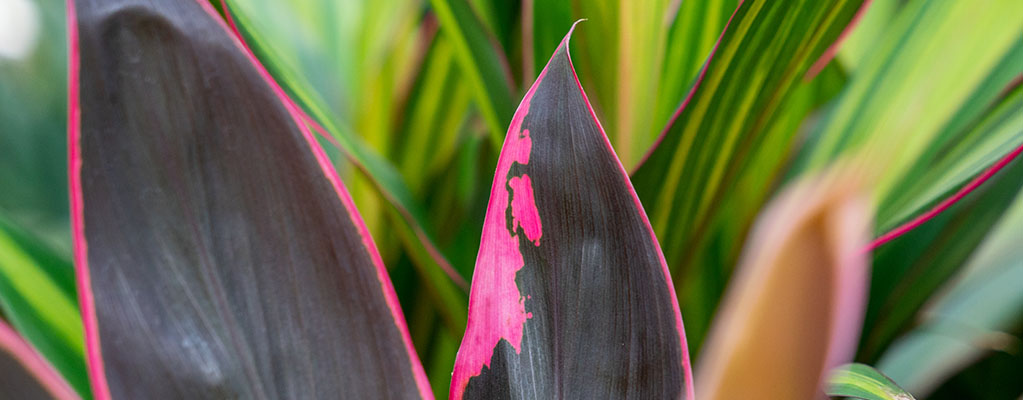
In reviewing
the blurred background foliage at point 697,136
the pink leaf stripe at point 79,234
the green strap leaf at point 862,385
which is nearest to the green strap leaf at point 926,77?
the blurred background foliage at point 697,136

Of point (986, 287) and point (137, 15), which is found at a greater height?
point (137, 15)

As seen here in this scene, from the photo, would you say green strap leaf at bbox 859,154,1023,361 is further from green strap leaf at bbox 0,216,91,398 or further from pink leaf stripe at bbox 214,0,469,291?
green strap leaf at bbox 0,216,91,398

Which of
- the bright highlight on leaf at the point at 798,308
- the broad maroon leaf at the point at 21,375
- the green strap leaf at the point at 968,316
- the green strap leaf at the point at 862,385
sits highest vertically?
the bright highlight on leaf at the point at 798,308

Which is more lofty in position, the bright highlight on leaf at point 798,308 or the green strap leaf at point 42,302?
the bright highlight on leaf at point 798,308

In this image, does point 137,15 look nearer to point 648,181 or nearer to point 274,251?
point 274,251

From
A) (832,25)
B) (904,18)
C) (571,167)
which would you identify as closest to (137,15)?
(571,167)

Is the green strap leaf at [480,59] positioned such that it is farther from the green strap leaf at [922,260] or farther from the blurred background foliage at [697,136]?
the green strap leaf at [922,260]
